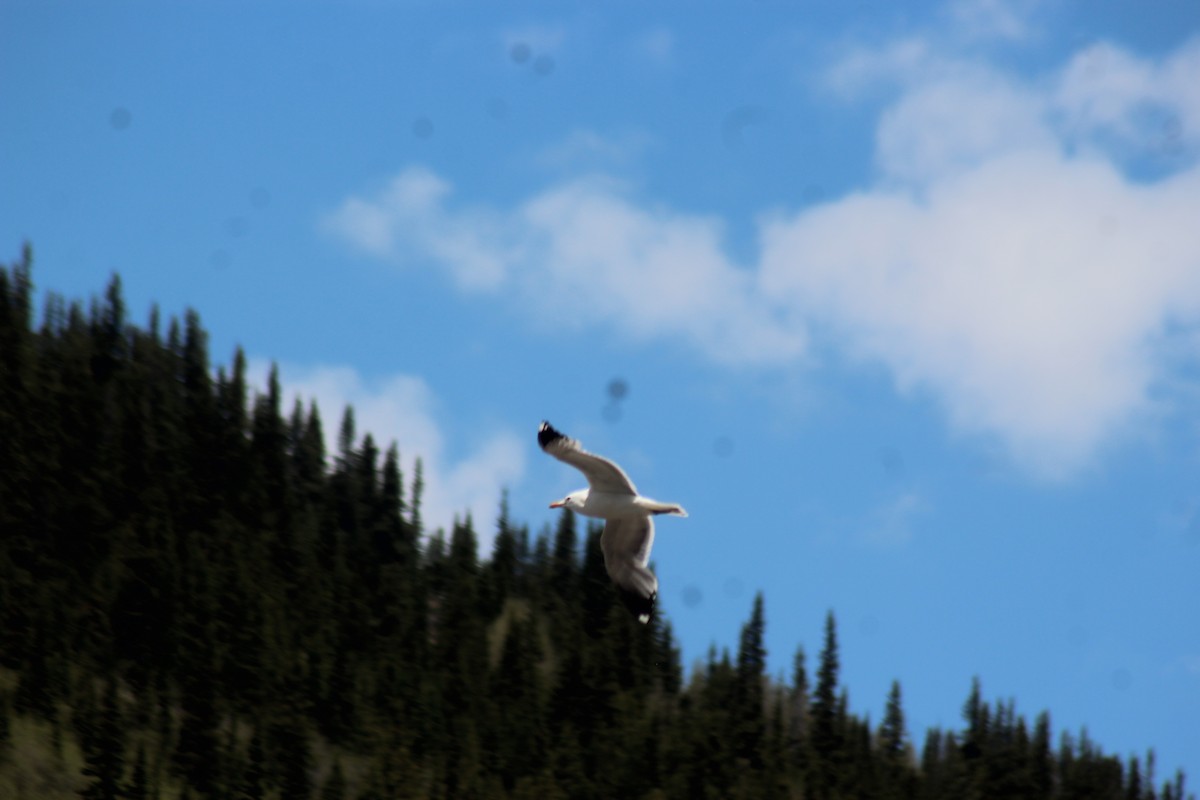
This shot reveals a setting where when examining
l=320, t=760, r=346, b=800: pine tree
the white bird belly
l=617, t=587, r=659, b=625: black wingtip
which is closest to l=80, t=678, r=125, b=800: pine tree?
l=320, t=760, r=346, b=800: pine tree

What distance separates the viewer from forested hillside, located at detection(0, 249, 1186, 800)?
327ft

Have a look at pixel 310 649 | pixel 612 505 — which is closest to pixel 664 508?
pixel 612 505

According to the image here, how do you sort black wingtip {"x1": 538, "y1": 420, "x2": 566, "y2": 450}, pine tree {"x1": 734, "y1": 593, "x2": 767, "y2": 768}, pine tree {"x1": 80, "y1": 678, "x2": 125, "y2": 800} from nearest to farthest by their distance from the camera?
black wingtip {"x1": 538, "y1": 420, "x2": 566, "y2": 450}
pine tree {"x1": 80, "y1": 678, "x2": 125, "y2": 800}
pine tree {"x1": 734, "y1": 593, "x2": 767, "y2": 768}

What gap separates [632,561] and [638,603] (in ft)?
2.51

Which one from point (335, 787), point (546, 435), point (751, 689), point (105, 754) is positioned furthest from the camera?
point (751, 689)

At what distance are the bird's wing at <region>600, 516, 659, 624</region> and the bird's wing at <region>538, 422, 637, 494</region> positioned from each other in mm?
1607

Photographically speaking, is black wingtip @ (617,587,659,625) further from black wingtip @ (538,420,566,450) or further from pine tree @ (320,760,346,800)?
pine tree @ (320,760,346,800)

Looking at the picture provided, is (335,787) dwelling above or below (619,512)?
above

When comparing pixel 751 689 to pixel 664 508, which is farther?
pixel 751 689

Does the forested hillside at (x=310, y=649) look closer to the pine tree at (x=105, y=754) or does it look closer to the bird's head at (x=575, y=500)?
the pine tree at (x=105, y=754)

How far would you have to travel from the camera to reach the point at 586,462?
25609 mm

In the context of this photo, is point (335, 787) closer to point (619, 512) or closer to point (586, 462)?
point (619, 512)

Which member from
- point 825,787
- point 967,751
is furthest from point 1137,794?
point 825,787

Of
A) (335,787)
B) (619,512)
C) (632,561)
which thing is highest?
(335,787)
